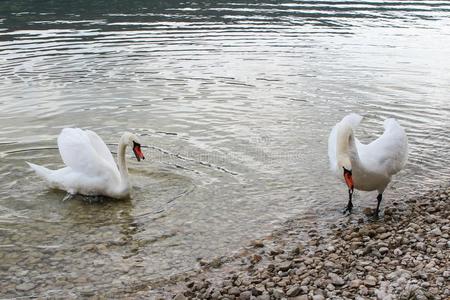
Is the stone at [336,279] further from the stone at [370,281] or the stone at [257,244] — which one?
the stone at [257,244]

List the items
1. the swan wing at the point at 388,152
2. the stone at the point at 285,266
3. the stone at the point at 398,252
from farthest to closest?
the swan wing at the point at 388,152 → the stone at the point at 398,252 → the stone at the point at 285,266

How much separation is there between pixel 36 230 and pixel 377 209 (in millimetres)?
5457

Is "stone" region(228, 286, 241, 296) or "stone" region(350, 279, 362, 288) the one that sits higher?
"stone" region(350, 279, 362, 288)

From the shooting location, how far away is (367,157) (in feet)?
30.2

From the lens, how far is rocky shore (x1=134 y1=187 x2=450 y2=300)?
671cm

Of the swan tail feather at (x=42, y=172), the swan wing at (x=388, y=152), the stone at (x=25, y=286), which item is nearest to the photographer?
the stone at (x=25, y=286)

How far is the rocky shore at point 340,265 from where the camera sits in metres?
6.71

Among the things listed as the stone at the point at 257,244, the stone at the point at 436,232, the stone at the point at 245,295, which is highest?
the stone at the point at 436,232

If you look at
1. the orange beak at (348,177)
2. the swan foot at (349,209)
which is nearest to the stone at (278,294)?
the orange beak at (348,177)

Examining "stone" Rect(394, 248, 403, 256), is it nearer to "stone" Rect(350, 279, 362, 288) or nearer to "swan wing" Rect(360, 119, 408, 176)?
"stone" Rect(350, 279, 362, 288)

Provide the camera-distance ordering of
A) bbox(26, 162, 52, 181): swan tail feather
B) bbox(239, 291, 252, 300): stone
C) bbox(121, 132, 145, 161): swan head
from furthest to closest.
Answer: bbox(26, 162, 52, 181): swan tail feather, bbox(121, 132, 145, 161): swan head, bbox(239, 291, 252, 300): stone

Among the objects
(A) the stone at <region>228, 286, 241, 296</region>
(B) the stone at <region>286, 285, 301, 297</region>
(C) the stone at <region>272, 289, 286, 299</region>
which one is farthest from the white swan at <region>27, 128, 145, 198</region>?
(B) the stone at <region>286, 285, 301, 297</region>

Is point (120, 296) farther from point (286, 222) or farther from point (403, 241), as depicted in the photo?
point (403, 241)

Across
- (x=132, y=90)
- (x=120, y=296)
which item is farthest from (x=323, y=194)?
(x=132, y=90)
